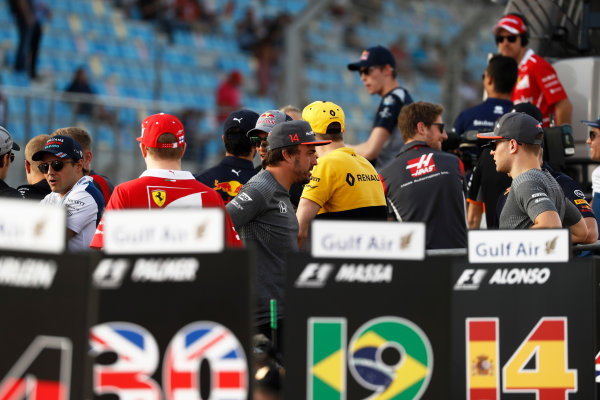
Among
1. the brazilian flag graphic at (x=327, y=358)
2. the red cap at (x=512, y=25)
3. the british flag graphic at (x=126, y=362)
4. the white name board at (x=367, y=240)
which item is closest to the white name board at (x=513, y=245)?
the white name board at (x=367, y=240)

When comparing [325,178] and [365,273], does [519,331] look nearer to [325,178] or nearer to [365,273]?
[365,273]

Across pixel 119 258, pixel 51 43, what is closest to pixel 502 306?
pixel 119 258

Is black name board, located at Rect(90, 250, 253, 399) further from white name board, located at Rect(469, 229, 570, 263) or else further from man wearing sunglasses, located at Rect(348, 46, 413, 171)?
man wearing sunglasses, located at Rect(348, 46, 413, 171)

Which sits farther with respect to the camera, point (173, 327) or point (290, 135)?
point (290, 135)

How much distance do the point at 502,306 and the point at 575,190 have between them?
2257 mm

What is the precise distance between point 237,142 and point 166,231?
2.78 metres

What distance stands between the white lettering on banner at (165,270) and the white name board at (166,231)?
0.04m

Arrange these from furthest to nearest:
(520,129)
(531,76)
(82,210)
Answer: (531,76)
(82,210)
(520,129)

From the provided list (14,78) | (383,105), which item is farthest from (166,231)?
(14,78)

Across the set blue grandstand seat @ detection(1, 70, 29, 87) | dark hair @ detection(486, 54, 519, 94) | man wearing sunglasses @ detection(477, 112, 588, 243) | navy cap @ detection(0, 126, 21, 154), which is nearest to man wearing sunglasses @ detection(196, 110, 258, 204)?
navy cap @ detection(0, 126, 21, 154)

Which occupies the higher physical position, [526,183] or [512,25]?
[512,25]

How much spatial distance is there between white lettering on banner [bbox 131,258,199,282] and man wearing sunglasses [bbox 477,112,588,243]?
6.55ft

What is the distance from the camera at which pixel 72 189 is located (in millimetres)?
5148

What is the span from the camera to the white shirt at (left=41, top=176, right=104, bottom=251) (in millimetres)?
4996
